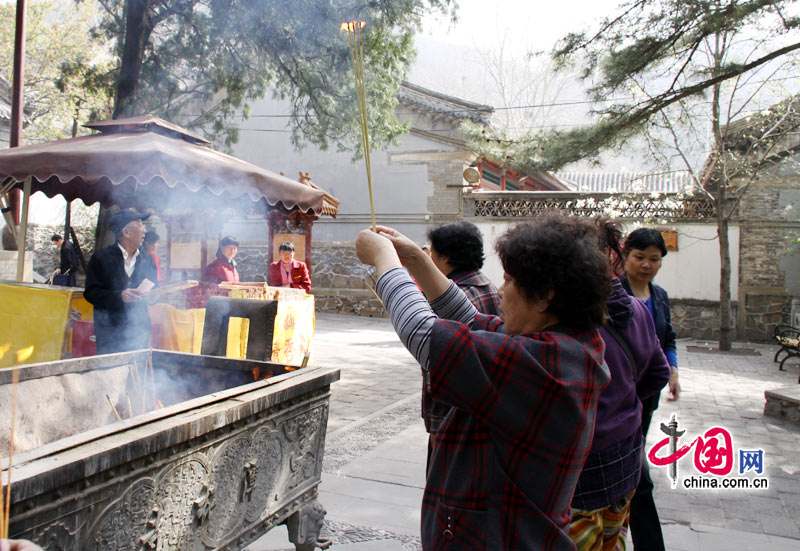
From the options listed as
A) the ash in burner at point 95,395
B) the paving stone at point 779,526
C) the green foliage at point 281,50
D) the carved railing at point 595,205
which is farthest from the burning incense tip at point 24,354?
the carved railing at point 595,205

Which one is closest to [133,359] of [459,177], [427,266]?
[427,266]

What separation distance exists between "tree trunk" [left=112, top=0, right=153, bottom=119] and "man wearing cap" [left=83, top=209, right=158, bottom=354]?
15.0 ft

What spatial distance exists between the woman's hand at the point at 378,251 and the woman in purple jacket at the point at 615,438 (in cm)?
73

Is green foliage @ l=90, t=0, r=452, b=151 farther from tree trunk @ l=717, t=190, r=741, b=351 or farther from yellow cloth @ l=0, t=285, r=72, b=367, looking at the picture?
tree trunk @ l=717, t=190, r=741, b=351

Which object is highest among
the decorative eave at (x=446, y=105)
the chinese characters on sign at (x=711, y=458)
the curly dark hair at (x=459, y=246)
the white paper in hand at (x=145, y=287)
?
the decorative eave at (x=446, y=105)

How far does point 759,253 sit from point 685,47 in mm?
8251

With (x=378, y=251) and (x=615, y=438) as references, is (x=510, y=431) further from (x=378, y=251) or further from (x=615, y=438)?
(x=615, y=438)

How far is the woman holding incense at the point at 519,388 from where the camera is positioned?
1216mm

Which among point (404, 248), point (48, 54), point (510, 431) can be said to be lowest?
point (510, 431)

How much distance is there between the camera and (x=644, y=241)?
2.91 m

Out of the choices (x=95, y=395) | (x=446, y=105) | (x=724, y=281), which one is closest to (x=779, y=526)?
(x=95, y=395)

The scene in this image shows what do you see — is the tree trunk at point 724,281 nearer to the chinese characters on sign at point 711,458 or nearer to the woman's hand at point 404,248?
the chinese characters on sign at point 711,458

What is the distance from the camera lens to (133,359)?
126 inches

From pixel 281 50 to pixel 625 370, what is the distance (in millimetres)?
9116
